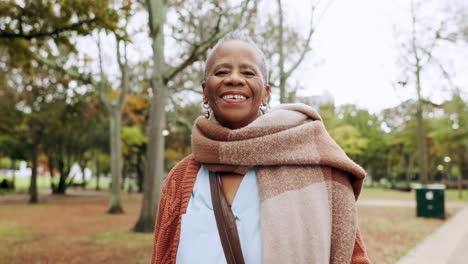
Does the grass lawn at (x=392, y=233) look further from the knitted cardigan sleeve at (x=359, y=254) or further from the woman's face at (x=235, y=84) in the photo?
the woman's face at (x=235, y=84)

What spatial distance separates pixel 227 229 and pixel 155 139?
9409mm

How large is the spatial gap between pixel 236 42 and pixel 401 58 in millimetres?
17605

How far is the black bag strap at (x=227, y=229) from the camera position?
1356mm

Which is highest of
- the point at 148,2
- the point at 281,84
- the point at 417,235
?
the point at 148,2

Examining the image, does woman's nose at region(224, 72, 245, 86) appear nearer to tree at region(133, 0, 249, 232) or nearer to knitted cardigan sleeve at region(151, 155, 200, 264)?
knitted cardigan sleeve at region(151, 155, 200, 264)

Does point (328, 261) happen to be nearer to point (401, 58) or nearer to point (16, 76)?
point (401, 58)

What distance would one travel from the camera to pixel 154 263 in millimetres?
1603

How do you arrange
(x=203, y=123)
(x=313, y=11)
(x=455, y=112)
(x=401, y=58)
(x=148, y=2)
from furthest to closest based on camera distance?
(x=455, y=112) → (x=401, y=58) → (x=313, y=11) → (x=148, y=2) → (x=203, y=123)

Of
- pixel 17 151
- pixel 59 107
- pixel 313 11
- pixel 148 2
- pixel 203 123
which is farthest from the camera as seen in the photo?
pixel 17 151

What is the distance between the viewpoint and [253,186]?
4.86 ft

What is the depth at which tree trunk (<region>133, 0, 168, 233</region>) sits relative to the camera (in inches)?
413

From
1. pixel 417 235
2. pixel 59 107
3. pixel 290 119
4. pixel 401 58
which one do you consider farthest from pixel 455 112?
pixel 290 119

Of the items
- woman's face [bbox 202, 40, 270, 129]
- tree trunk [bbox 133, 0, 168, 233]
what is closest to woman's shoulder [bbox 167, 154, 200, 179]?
woman's face [bbox 202, 40, 270, 129]

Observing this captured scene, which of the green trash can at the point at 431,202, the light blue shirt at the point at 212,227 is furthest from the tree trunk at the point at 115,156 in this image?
the light blue shirt at the point at 212,227
